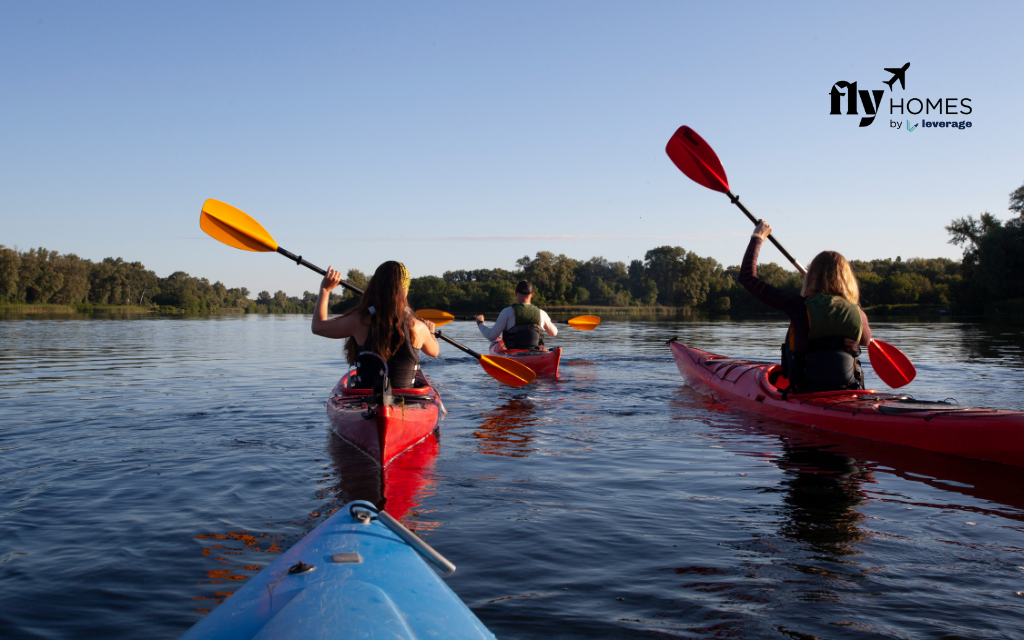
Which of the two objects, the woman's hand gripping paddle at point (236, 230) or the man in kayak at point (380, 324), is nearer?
the man in kayak at point (380, 324)

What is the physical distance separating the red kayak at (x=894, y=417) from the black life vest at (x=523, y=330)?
4.15 metres

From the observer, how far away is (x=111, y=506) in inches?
151

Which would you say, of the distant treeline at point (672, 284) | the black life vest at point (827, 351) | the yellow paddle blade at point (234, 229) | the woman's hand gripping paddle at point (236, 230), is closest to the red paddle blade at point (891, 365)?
the black life vest at point (827, 351)

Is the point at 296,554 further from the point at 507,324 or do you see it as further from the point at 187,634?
the point at 507,324

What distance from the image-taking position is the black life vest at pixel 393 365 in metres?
4.97

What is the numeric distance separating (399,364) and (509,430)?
180 centimetres

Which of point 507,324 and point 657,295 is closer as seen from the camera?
point 507,324

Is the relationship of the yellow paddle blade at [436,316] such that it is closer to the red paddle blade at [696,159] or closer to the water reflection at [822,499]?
the red paddle blade at [696,159]

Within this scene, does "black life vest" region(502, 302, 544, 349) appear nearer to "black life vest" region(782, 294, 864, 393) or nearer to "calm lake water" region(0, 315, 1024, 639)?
"calm lake water" region(0, 315, 1024, 639)

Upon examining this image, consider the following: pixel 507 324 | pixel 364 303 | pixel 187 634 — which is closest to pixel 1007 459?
pixel 364 303

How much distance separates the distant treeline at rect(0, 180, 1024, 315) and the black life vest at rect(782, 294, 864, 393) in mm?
41939

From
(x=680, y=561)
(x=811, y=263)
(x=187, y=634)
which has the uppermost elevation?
(x=811, y=263)

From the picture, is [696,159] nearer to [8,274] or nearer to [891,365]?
[891,365]

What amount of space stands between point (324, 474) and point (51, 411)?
474cm
